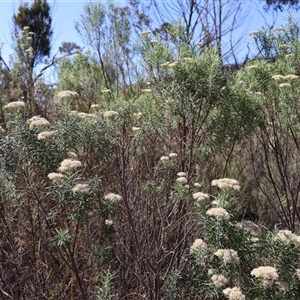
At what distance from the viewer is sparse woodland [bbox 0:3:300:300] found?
9.06 feet

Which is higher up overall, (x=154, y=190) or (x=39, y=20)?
(x=39, y=20)

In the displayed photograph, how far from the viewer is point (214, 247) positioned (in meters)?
2.73

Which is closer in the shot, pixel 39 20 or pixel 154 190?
pixel 154 190

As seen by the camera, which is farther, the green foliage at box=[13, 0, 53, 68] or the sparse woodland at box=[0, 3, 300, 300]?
the green foliage at box=[13, 0, 53, 68]

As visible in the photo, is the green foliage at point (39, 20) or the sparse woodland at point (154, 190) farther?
the green foliage at point (39, 20)

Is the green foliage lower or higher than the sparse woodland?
higher

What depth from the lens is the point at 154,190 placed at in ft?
12.2

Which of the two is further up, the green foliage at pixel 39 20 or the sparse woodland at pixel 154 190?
the green foliage at pixel 39 20

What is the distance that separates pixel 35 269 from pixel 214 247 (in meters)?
1.53

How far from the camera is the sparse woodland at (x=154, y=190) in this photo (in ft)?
9.06

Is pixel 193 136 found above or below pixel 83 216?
above

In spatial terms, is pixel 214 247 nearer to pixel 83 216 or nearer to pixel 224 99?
pixel 83 216

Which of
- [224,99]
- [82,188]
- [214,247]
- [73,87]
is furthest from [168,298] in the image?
[73,87]

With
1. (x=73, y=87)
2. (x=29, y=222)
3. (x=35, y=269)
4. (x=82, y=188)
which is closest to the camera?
(x=82, y=188)
